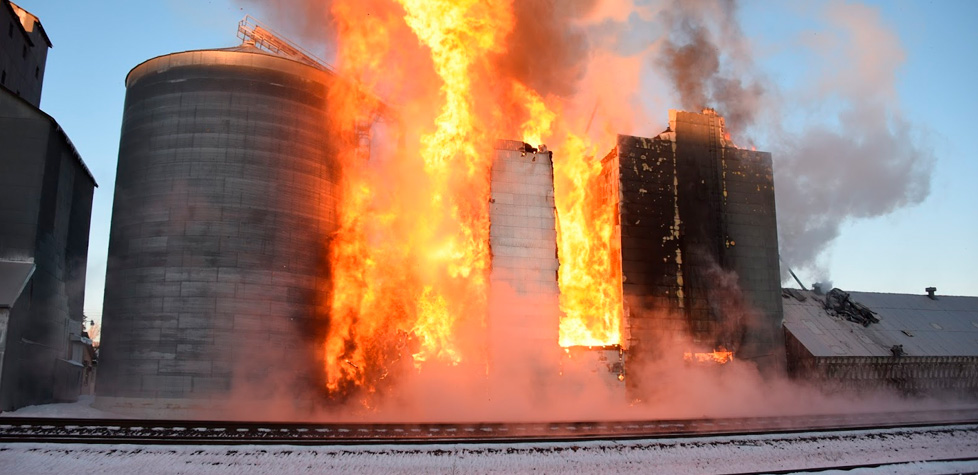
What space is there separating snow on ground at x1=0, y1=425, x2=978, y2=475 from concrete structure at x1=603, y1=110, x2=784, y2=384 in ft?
47.7

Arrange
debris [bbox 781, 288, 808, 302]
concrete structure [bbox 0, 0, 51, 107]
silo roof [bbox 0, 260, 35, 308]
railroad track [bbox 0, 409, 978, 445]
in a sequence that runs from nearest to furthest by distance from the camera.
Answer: railroad track [bbox 0, 409, 978, 445]
silo roof [bbox 0, 260, 35, 308]
concrete structure [bbox 0, 0, 51, 107]
debris [bbox 781, 288, 808, 302]

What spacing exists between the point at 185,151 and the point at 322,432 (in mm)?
17606

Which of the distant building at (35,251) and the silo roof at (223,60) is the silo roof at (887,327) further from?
the distant building at (35,251)

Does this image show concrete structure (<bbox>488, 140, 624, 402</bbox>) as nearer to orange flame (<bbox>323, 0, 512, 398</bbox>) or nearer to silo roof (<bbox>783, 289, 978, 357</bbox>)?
orange flame (<bbox>323, 0, 512, 398</bbox>)

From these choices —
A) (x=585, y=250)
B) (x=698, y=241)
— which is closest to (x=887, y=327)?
(x=698, y=241)

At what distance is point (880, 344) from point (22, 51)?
46.1m

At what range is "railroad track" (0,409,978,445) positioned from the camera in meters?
13.0

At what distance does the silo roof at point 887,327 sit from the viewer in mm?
32562

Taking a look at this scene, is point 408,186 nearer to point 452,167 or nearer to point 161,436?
point 452,167

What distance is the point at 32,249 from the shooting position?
83.0ft

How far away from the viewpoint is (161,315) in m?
26.6

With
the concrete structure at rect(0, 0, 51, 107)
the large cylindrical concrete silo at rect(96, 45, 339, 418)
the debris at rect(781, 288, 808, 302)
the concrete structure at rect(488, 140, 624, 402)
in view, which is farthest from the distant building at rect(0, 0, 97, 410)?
the debris at rect(781, 288, 808, 302)

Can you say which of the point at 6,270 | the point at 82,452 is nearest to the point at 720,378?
the point at 82,452

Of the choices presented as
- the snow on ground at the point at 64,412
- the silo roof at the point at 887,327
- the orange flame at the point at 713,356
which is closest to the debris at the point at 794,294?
the silo roof at the point at 887,327
